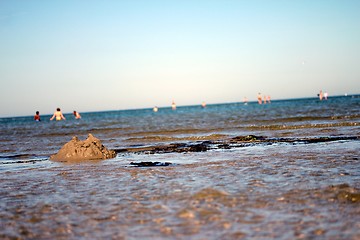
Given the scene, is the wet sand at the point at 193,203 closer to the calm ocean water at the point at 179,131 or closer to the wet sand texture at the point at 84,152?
the wet sand texture at the point at 84,152

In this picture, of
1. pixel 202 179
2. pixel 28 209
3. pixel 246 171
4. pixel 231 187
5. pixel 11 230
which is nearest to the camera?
pixel 11 230

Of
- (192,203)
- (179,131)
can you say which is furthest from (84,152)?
(179,131)

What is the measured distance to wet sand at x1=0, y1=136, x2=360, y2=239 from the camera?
419 centimetres

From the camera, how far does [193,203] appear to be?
5.30 meters

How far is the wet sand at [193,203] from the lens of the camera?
13.7 ft

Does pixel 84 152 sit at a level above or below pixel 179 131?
above

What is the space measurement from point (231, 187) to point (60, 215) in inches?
107

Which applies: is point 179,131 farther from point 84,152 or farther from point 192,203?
point 192,203

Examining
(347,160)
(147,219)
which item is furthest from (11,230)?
(347,160)

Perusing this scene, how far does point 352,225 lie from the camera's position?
4.05m

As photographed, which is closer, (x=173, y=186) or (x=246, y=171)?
(x=173, y=186)

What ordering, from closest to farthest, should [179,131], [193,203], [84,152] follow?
[193,203], [84,152], [179,131]

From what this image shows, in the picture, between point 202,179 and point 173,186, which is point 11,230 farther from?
point 202,179

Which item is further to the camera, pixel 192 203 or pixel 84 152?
pixel 84 152
